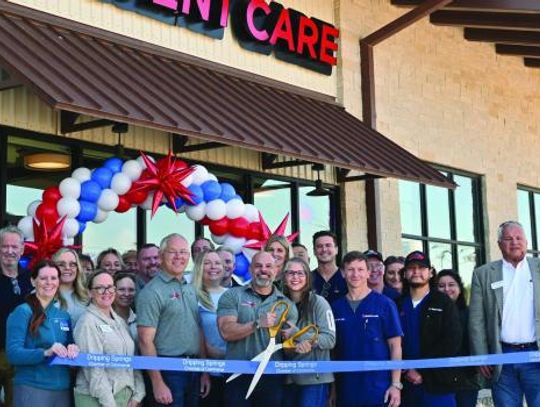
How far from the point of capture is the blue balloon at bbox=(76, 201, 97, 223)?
8102 mm

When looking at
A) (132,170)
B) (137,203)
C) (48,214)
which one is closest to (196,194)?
(137,203)

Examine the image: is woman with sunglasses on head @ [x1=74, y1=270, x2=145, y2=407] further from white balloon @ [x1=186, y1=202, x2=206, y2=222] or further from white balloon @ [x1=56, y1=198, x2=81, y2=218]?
white balloon @ [x1=186, y1=202, x2=206, y2=222]

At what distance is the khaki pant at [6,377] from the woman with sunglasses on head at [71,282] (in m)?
0.64

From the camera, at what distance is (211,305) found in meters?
7.25

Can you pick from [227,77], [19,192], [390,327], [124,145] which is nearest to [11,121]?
[19,192]

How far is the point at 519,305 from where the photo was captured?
786 cm

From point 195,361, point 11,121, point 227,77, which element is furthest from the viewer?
point 227,77

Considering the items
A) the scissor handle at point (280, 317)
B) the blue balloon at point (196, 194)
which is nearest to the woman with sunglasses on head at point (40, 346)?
the scissor handle at point (280, 317)

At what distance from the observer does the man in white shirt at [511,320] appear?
25.5 feet

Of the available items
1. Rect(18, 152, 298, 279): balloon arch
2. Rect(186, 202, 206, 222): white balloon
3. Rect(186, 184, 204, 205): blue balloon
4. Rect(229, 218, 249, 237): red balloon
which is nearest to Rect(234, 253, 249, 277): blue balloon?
Rect(18, 152, 298, 279): balloon arch

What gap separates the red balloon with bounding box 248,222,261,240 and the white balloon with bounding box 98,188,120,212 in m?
1.46

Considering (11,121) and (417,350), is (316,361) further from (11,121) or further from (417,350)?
(11,121)

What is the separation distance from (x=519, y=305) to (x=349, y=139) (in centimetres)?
427

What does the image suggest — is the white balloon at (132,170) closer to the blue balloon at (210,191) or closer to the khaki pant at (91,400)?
the blue balloon at (210,191)
